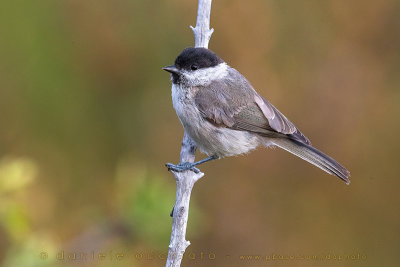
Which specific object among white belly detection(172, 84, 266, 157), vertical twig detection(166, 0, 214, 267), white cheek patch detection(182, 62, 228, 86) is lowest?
vertical twig detection(166, 0, 214, 267)

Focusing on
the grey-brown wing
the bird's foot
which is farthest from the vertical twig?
the grey-brown wing

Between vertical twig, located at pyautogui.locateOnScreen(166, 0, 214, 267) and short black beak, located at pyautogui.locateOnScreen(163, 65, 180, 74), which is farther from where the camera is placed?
short black beak, located at pyautogui.locateOnScreen(163, 65, 180, 74)

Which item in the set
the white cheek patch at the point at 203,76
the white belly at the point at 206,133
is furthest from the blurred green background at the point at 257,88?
the white cheek patch at the point at 203,76

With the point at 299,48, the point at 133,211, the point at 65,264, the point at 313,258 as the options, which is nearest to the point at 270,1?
the point at 299,48

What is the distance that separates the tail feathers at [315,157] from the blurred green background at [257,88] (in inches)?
37.8

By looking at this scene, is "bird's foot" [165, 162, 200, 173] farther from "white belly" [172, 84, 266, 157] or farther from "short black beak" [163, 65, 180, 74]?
"short black beak" [163, 65, 180, 74]

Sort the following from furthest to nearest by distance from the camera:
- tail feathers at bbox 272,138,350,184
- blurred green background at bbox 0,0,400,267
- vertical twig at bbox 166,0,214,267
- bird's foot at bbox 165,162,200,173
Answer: blurred green background at bbox 0,0,400,267
tail feathers at bbox 272,138,350,184
bird's foot at bbox 165,162,200,173
vertical twig at bbox 166,0,214,267

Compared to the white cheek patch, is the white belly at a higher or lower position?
lower

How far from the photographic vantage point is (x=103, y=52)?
5062mm

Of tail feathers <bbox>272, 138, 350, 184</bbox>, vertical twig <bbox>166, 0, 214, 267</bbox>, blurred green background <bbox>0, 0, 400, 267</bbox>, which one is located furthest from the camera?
blurred green background <bbox>0, 0, 400, 267</bbox>

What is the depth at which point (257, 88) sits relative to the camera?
5055 millimetres

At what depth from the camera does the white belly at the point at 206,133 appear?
3938 mm

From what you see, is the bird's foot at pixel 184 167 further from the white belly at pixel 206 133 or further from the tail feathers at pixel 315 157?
the tail feathers at pixel 315 157

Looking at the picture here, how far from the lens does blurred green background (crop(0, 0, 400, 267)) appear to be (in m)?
4.79
